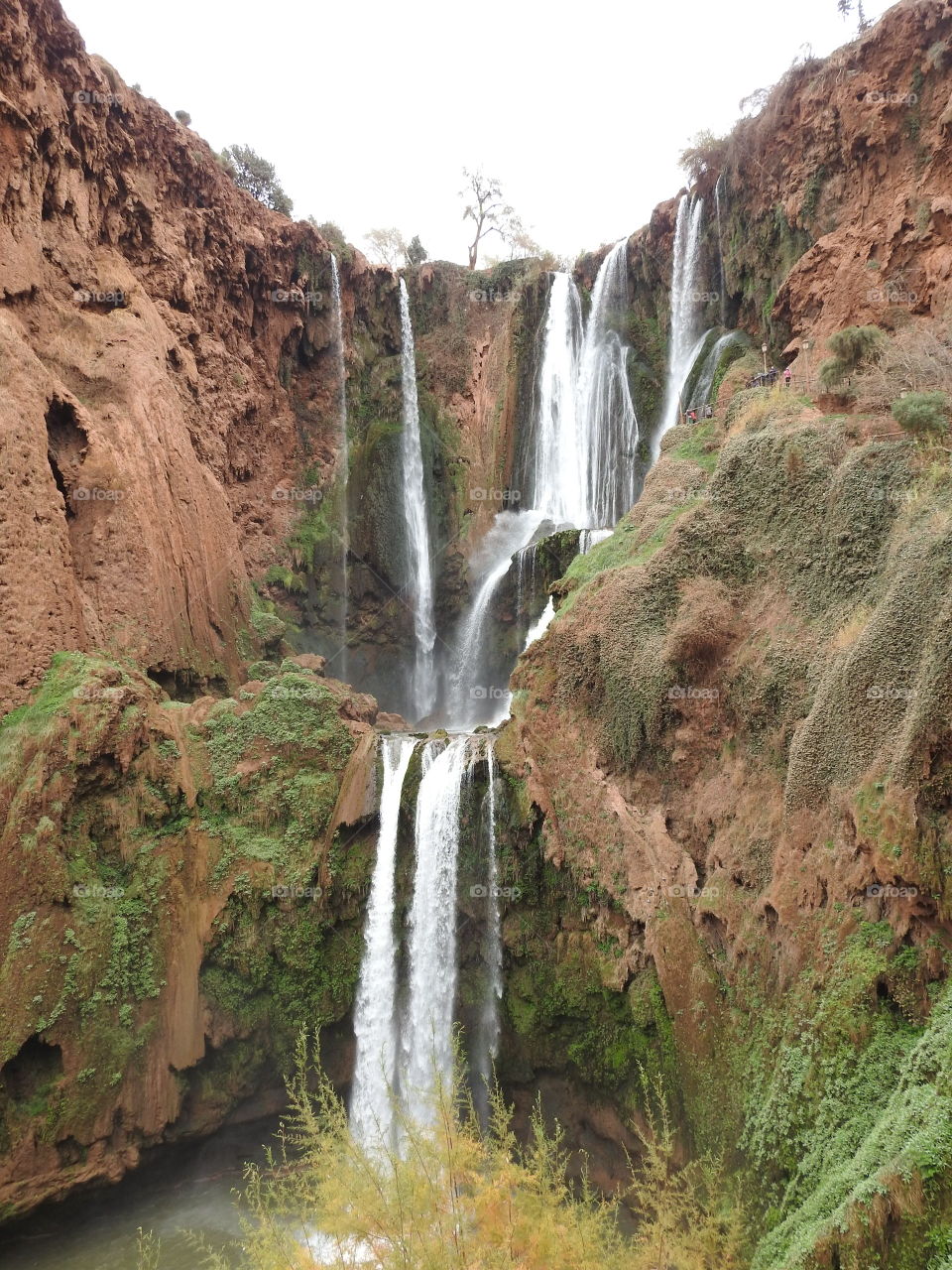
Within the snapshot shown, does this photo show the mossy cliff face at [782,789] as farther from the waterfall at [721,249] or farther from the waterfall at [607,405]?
the waterfall at [607,405]

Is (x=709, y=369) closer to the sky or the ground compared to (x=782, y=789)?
closer to the sky

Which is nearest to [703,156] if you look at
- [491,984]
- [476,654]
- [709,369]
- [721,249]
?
[721,249]

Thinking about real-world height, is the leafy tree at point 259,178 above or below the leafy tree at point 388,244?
below

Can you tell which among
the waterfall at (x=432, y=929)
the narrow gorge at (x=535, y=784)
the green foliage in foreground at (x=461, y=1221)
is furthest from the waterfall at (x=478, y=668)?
the green foliage in foreground at (x=461, y=1221)

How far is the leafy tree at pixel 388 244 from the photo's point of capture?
42875 mm

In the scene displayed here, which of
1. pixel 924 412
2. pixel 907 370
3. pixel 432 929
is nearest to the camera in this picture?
pixel 924 412

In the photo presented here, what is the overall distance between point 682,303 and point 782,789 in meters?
19.7

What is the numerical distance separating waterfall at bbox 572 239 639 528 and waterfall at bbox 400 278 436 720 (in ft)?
19.2

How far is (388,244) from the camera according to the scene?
43.2 metres

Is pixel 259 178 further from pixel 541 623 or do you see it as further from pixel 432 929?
pixel 432 929

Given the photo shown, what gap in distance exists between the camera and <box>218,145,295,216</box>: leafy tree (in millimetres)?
29344

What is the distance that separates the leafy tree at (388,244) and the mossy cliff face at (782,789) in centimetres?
3323

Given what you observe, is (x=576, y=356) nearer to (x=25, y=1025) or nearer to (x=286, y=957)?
(x=286, y=957)

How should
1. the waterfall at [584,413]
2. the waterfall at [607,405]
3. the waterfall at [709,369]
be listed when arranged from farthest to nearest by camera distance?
1. the waterfall at [584,413]
2. the waterfall at [607,405]
3. the waterfall at [709,369]
